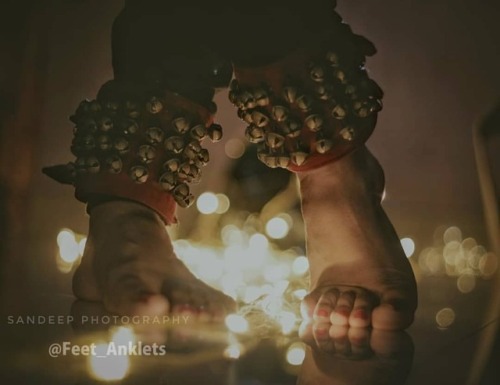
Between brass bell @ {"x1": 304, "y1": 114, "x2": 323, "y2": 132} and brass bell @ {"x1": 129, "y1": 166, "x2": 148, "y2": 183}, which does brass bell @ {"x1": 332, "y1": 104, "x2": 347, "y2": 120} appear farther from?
brass bell @ {"x1": 129, "y1": 166, "x2": 148, "y2": 183}

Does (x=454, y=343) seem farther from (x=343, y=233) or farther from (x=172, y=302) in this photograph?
(x=172, y=302)

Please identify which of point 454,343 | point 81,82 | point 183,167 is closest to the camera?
point 454,343

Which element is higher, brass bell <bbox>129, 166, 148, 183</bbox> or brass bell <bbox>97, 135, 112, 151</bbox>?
brass bell <bbox>97, 135, 112, 151</bbox>

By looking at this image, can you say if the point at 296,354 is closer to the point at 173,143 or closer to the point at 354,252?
the point at 354,252

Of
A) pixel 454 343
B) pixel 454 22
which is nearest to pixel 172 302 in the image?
pixel 454 343

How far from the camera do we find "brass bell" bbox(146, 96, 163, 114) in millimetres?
919

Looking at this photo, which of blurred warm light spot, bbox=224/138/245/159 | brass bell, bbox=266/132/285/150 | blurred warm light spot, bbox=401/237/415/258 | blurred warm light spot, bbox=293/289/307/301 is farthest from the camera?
blurred warm light spot, bbox=224/138/245/159

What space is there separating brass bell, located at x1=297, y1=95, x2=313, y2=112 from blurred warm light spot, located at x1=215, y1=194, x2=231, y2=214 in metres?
0.49

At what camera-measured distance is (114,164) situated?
3.00 ft

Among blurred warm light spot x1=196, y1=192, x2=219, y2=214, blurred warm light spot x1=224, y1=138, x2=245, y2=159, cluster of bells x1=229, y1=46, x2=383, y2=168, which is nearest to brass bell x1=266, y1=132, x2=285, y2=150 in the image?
cluster of bells x1=229, y1=46, x2=383, y2=168

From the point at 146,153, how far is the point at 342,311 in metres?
0.34

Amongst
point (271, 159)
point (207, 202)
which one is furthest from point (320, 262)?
point (207, 202)

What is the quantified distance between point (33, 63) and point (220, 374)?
0.62 meters

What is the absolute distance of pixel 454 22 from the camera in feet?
3.66
